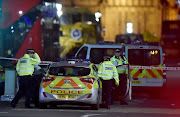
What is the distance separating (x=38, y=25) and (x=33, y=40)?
266 cm

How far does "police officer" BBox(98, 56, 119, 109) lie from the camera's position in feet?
54.1

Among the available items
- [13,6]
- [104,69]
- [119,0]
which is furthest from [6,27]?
[119,0]

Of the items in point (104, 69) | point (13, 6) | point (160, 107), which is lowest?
point (160, 107)

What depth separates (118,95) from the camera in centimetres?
1766

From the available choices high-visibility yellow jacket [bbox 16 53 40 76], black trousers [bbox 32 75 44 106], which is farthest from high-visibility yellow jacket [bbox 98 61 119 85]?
high-visibility yellow jacket [bbox 16 53 40 76]

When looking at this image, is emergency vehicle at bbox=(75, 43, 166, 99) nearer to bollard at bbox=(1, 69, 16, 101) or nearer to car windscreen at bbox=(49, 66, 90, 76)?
bollard at bbox=(1, 69, 16, 101)

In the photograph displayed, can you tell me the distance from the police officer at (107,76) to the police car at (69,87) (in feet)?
2.57

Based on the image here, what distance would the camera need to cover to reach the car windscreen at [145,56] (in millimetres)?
21172

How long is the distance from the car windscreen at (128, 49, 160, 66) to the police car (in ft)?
18.6

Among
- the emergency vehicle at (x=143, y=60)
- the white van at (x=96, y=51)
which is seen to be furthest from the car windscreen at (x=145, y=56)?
the white van at (x=96, y=51)

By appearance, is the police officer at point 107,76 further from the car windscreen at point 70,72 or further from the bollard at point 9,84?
the bollard at point 9,84

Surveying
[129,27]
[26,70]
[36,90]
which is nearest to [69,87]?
[26,70]

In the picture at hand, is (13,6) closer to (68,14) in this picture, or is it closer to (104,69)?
(104,69)

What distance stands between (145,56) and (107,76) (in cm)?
493
